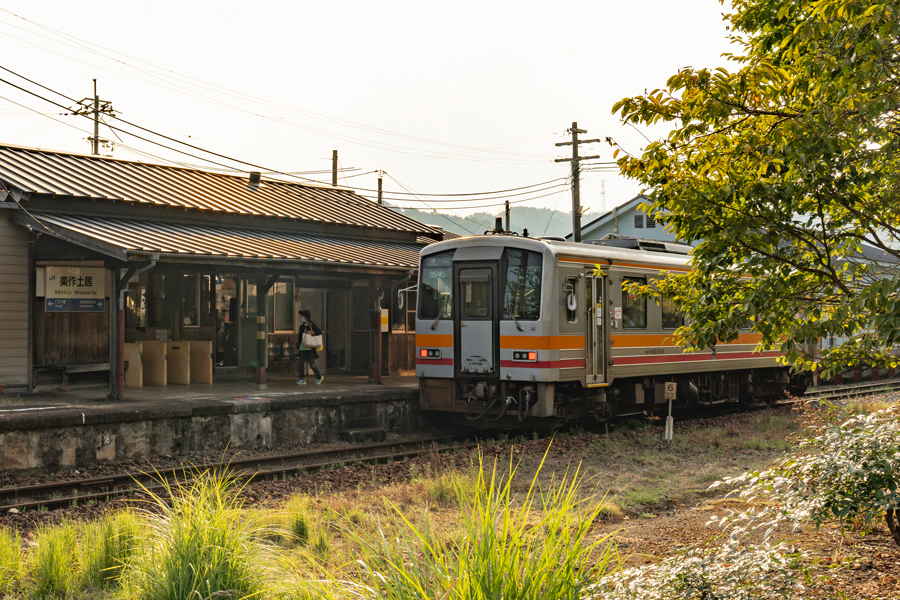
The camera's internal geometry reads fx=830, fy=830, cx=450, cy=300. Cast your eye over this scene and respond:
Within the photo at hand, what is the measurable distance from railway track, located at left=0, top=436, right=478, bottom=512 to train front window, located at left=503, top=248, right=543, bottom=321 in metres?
2.18

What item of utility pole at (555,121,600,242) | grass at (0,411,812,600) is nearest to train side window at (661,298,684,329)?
grass at (0,411,812,600)

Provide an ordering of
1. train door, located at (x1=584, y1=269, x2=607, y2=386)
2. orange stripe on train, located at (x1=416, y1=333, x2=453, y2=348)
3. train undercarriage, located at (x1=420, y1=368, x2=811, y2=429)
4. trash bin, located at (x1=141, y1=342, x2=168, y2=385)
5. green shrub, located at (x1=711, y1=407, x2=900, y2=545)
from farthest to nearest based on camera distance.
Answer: trash bin, located at (x1=141, y1=342, x2=168, y2=385) < orange stripe on train, located at (x1=416, y1=333, x2=453, y2=348) < train door, located at (x1=584, y1=269, x2=607, y2=386) < train undercarriage, located at (x1=420, y1=368, x2=811, y2=429) < green shrub, located at (x1=711, y1=407, x2=900, y2=545)

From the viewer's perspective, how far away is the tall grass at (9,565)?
543 centimetres

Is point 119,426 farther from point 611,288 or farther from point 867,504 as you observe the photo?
point 867,504

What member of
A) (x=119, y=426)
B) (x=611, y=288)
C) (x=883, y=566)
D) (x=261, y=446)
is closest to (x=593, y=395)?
(x=611, y=288)

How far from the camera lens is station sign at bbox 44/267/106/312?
46.7ft

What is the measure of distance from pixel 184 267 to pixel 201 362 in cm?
193

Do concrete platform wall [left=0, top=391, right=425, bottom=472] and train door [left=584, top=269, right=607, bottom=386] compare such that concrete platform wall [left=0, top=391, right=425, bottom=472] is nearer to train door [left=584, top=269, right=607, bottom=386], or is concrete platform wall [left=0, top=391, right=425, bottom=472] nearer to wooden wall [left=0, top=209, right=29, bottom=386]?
train door [left=584, top=269, right=607, bottom=386]

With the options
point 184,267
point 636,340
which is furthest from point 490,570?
point 184,267

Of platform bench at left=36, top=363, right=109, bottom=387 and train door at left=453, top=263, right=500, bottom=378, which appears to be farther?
platform bench at left=36, top=363, right=109, bottom=387

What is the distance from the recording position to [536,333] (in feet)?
40.7

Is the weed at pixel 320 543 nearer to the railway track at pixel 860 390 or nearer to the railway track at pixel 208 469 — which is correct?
the railway track at pixel 208 469

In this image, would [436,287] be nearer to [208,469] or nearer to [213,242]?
[213,242]

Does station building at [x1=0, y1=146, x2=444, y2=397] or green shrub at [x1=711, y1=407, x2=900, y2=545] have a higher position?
station building at [x1=0, y1=146, x2=444, y2=397]
